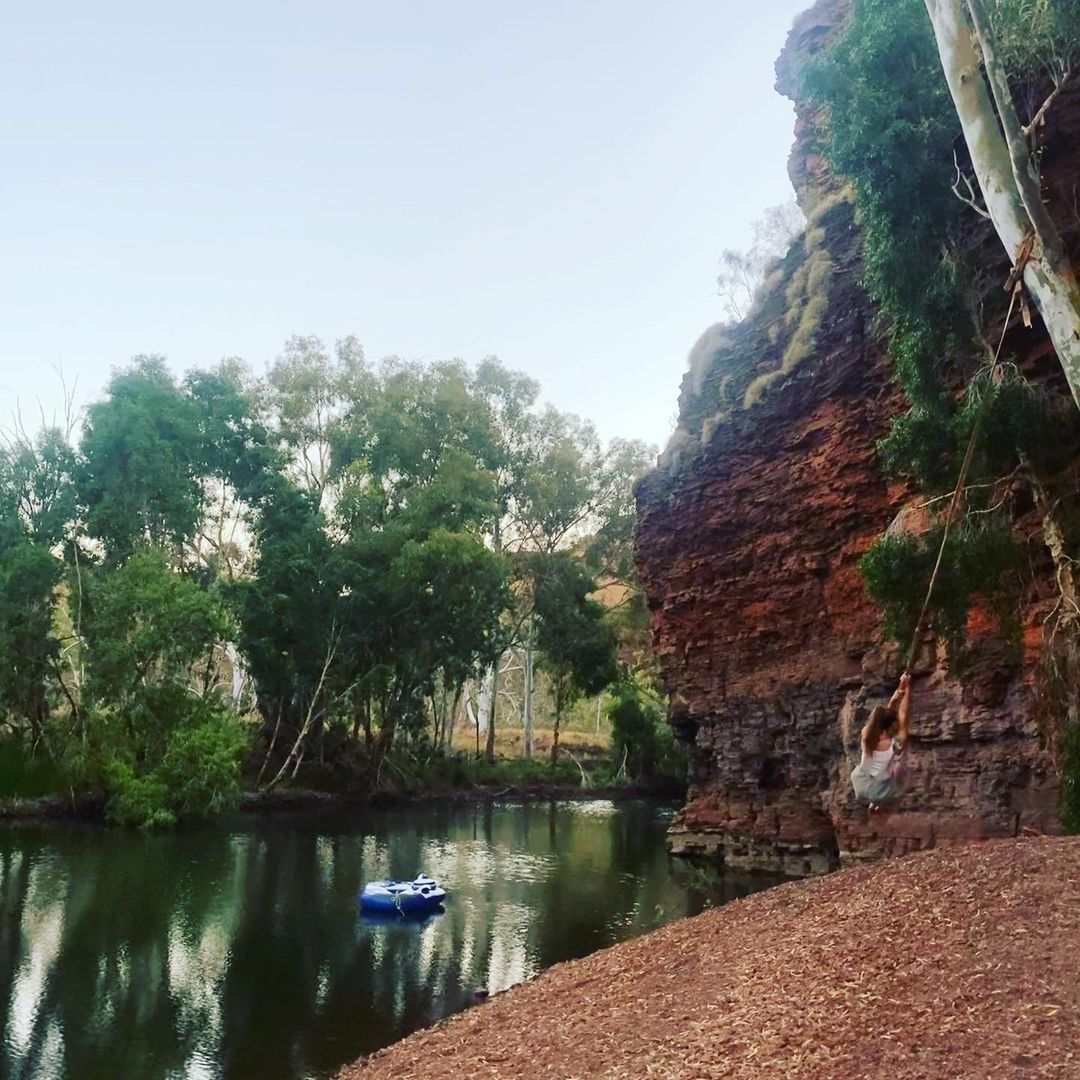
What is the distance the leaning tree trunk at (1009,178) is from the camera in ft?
22.3

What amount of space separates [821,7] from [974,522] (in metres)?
15.5

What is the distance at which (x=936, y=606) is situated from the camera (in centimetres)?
1053

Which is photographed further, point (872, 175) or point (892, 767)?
Result: point (872, 175)

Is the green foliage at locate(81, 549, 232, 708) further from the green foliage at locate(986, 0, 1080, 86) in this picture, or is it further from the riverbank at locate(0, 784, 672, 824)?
the green foliage at locate(986, 0, 1080, 86)

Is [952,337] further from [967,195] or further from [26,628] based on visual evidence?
[26,628]

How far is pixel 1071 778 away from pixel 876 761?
4.05 meters

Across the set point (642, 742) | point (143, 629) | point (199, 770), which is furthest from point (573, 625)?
point (143, 629)

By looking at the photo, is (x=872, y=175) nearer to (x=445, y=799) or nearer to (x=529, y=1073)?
(x=529, y=1073)

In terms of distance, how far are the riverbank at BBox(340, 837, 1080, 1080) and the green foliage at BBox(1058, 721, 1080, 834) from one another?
6.52 ft

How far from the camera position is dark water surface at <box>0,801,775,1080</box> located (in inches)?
330

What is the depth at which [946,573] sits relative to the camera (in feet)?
33.8

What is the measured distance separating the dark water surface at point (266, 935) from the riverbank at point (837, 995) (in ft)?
5.83

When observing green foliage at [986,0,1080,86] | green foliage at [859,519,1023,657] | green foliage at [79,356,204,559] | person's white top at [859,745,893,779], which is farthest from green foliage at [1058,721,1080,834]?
green foliage at [79,356,204,559]

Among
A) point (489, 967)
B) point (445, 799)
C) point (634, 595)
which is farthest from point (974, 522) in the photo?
point (634, 595)
